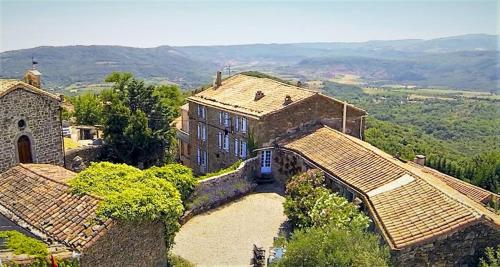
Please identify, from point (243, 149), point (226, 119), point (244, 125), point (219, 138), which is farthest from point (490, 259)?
point (219, 138)

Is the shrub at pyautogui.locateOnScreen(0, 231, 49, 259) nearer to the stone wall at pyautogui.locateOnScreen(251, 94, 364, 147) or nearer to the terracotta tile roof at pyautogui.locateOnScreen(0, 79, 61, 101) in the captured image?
the terracotta tile roof at pyautogui.locateOnScreen(0, 79, 61, 101)

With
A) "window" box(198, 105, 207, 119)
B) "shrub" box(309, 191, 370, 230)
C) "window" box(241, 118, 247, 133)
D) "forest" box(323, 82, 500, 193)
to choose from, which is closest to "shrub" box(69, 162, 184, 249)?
"shrub" box(309, 191, 370, 230)

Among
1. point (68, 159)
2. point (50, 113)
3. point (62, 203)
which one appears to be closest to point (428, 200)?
point (62, 203)

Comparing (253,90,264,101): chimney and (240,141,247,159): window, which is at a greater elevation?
(253,90,264,101): chimney

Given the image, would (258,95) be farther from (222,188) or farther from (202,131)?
(222,188)

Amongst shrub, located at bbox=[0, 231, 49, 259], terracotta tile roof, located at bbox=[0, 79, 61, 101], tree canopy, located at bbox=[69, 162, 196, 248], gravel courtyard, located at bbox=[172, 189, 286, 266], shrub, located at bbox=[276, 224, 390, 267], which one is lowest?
gravel courtyard, located at bbox=[172, 189, 286, 266]

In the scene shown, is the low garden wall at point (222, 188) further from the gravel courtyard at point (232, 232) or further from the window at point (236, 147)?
the window at point (236, 147)

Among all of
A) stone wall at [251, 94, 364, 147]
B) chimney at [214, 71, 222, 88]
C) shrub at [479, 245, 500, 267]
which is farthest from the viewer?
chimney at [214, 71, 222, 88]

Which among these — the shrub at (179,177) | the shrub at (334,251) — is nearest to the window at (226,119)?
the shrub at (179,177)
